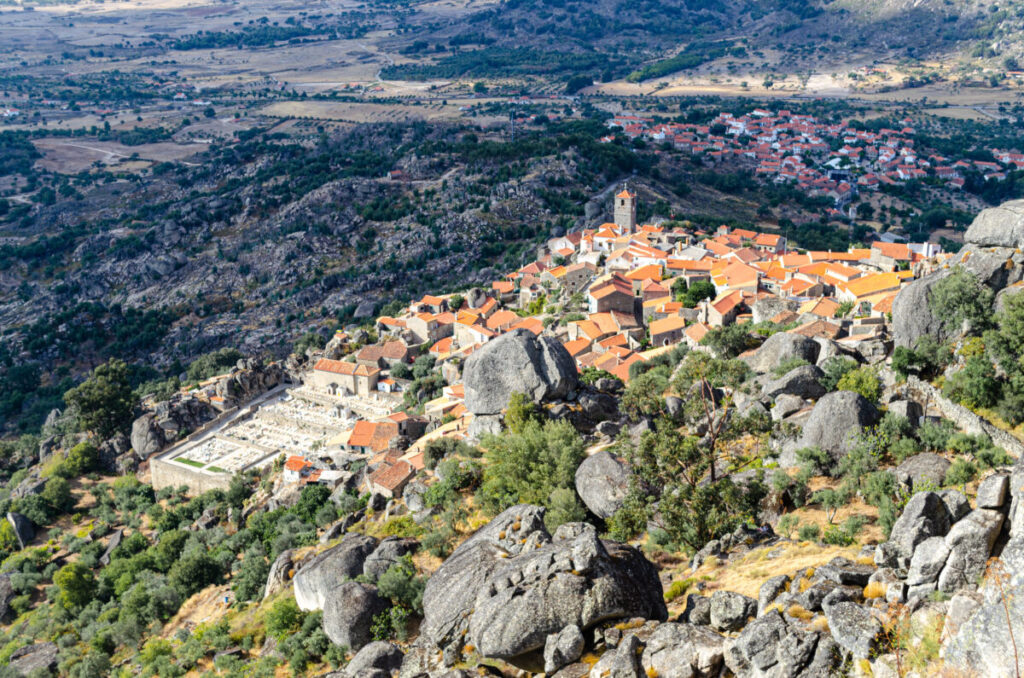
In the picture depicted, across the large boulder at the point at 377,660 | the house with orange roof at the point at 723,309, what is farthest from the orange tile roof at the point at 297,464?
the house with orange roof at the point at 723,309

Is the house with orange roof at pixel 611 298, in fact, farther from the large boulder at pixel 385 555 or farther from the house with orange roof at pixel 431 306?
the large boulder at pixel 385 555

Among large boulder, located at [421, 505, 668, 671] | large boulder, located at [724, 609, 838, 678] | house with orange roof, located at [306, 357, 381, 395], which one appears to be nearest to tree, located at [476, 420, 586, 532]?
large boulder, located at [421, 505, 668, 671]

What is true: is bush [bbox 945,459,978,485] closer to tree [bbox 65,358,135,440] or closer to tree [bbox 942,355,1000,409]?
tree [bbox 942,355,1000,409]

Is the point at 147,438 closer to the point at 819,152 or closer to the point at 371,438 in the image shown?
the point at 371,438

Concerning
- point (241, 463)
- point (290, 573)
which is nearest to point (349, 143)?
point (241, 463)

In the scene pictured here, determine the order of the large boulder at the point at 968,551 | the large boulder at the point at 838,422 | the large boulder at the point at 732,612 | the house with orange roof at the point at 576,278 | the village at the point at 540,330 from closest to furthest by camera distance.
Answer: the large boulder at the point at 968,551, the large boulder at the point at 732,612, the large boulder at the point at 838,422, the village at the point at 540,330, the house with orange roof at the point at 576,278

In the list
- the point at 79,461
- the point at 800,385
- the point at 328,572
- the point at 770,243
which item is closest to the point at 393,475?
the point at 328,572

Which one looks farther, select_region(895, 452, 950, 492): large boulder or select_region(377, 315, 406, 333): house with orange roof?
select_region(377, 315, 406, 333): house with orange roof

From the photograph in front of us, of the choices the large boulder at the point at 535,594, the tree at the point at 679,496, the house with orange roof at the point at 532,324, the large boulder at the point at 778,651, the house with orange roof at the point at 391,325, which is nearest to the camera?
the large boulder at the point at 778,651
